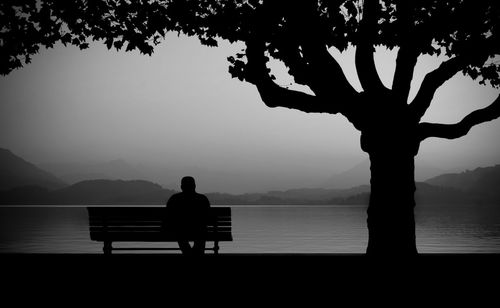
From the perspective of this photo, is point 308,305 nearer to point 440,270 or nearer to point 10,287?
point 440,270

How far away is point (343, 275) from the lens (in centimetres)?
913

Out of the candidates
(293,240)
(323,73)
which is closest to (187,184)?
(323,73)

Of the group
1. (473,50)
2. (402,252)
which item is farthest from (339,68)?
(402,252)

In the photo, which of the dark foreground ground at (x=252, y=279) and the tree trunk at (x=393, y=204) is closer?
the dark foreground ground at (x=252, y=279)

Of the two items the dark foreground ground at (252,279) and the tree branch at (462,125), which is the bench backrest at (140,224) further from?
the tree branch at (462,125)

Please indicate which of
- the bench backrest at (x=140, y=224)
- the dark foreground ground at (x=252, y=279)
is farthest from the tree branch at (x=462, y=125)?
the bench backrest at (x=140, y=224)

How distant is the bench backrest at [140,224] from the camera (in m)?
11.8

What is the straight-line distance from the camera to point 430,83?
35.0ft

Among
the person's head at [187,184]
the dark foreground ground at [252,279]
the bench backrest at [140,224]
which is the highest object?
the person's head at [187,184]

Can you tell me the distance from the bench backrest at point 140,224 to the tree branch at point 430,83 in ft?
14.4

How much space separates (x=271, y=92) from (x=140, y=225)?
4212mm

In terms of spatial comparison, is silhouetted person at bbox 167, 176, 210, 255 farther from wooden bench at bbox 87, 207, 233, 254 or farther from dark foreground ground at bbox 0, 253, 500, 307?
dark foreground ground at bbox 0, 253, 500, 307

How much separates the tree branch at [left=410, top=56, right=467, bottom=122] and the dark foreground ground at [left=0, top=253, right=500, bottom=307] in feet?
9.52

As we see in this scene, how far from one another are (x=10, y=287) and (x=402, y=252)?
22.3ft
